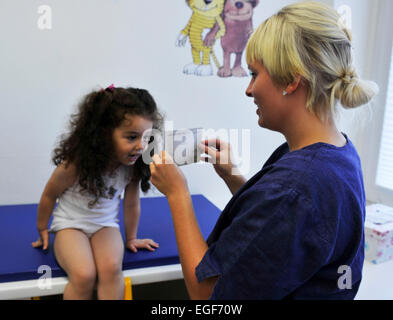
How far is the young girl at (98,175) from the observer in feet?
3.77

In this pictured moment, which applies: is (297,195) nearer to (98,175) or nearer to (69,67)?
(98,175)

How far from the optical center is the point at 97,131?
3.89 ft

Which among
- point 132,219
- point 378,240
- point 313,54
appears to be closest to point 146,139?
point 132,219

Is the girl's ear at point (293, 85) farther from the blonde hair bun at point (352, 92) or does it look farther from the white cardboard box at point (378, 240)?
the white cardboard box at point (378, 240)

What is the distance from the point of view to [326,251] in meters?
0.61

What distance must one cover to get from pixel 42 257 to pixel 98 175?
0.99 feet

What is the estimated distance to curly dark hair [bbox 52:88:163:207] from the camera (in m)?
1.16

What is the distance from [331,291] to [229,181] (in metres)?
0.43

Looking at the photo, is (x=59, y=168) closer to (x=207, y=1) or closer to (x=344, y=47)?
(x=344, y=47)

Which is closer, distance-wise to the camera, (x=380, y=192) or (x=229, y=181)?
(x=229, y=181)

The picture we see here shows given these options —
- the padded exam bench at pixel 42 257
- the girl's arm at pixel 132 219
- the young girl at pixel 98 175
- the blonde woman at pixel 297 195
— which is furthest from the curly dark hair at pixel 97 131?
Answer: the blonde woman at pixel 297 195

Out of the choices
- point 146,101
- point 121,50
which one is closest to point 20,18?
point 121,50

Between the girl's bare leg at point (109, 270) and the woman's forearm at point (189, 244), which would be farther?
the girl's bare leg at point (109, 270)

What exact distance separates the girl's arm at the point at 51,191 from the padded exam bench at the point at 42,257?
0.19ft
